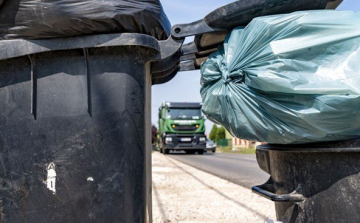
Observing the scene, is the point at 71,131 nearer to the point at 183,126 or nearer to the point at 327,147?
the point at 327,147

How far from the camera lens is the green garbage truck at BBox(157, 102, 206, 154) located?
20.2 m

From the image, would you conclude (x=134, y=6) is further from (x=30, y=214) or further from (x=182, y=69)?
(x=30, y=214)

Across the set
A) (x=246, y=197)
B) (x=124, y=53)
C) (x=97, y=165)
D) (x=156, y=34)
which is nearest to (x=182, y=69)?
(x=156, y=34)

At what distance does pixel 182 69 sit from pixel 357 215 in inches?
62.5

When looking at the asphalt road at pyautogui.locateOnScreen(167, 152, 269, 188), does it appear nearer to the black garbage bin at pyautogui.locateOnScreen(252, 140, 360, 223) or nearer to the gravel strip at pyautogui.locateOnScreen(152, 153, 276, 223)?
the gravel strip at pyautogui.locateOnScreen(152, 153, 276, 223)

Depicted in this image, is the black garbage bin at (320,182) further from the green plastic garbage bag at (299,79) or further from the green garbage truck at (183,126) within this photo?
the green garbage truck at (183,126)

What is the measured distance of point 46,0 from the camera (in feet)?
5.63

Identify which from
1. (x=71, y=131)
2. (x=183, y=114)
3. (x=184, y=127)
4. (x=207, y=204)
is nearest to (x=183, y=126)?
(x=184, y=127)

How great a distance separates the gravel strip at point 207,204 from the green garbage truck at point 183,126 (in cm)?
1330

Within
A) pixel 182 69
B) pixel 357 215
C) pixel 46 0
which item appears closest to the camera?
pixel 357 215

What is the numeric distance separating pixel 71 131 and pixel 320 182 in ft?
3.87

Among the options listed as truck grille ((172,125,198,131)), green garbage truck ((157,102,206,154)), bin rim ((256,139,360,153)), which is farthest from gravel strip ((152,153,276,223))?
truck grille ((172,125,198,131))

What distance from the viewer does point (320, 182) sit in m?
1.56

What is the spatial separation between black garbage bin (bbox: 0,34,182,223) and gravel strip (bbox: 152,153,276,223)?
7.82 feet
